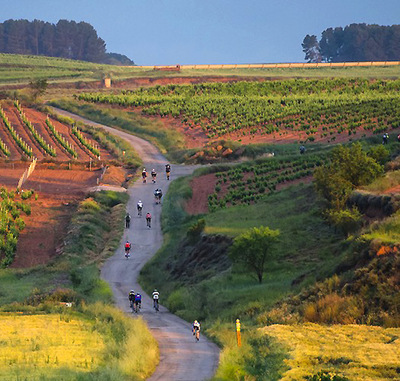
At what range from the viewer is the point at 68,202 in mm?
73500

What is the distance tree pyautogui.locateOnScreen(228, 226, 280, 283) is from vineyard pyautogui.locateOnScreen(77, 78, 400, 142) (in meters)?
47.4

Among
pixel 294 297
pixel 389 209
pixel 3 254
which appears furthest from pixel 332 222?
pixel 3 254

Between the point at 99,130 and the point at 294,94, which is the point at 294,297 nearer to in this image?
the point at 99,130

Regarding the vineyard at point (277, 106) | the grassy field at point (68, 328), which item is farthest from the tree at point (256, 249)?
the vineyard at point (277, 106)

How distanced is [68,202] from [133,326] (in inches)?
1652

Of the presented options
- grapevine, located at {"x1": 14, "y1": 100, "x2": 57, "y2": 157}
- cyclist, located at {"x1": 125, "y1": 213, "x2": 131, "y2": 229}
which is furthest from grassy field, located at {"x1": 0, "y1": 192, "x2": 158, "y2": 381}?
grapevine, located at {"x1": 14, "y1": 100, "x2": 57, "y2": 157}

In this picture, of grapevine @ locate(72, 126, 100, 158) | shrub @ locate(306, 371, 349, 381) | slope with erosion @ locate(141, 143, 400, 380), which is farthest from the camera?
grapevine @ locate(72, 126, 100, 158)

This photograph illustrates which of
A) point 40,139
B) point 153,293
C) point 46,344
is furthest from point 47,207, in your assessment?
point 46,344

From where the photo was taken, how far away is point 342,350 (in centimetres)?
2748

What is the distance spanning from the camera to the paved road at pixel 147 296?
28.2 metres

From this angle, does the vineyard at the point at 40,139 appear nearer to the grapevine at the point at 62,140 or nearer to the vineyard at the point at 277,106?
the grapevine at the point at 62,140

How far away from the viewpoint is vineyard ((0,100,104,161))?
95000 mm

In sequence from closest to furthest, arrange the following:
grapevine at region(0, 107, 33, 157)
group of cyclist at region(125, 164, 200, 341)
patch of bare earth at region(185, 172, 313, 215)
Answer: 1. group of cyclist at region(125, 164, 200, 341)
2. patch of bare earth at region(185, 172, 313, 215)
3. grapevine at region(0, 107, 33, 157)

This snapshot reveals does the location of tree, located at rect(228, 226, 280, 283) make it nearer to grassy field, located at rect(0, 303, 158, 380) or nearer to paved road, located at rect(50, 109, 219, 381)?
paved road, located at rect(50, 109, 219, 381)
